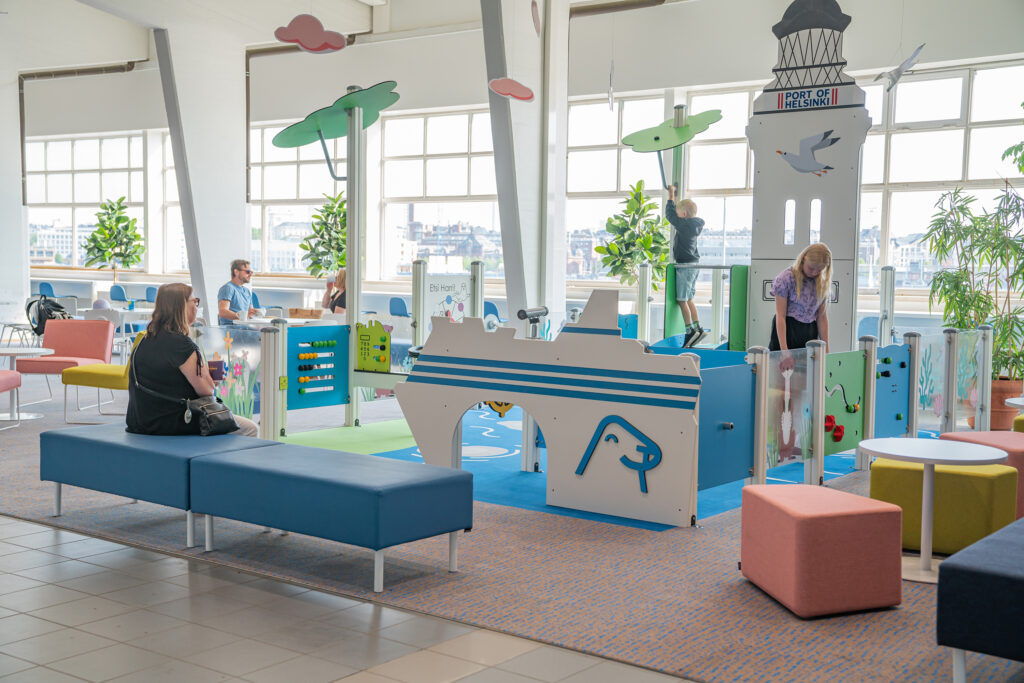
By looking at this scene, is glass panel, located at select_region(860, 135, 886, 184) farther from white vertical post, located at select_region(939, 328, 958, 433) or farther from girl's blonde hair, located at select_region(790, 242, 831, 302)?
girl's blonde hair, located at select_region(790, 242, 831, 302)

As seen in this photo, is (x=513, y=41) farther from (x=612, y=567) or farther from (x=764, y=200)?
(x=612, y=567)

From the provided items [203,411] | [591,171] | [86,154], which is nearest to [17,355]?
[203,411]

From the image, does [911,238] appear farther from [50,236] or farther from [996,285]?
[50,236]

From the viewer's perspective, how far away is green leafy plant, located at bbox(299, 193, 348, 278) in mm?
14195

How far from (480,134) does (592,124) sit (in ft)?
5.68

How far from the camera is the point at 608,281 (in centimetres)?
1345

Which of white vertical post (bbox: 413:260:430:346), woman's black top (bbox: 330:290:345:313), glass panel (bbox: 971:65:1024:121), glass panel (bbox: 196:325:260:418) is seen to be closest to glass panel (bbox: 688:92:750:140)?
glass panel (bbox: 971:65:1024:121)

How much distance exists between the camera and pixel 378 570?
4047mm

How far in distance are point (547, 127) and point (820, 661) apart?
7.92 m

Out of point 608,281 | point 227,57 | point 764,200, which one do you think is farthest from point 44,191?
point 764,200

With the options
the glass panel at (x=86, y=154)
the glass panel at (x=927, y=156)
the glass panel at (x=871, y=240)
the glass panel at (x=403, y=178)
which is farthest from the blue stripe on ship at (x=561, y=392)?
the glass panel at (x=86, y=154)

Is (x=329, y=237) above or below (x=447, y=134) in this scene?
below

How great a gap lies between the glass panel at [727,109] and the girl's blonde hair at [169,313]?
27.4ft

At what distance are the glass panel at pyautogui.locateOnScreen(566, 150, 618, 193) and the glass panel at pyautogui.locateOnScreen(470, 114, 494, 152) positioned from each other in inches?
52.0
